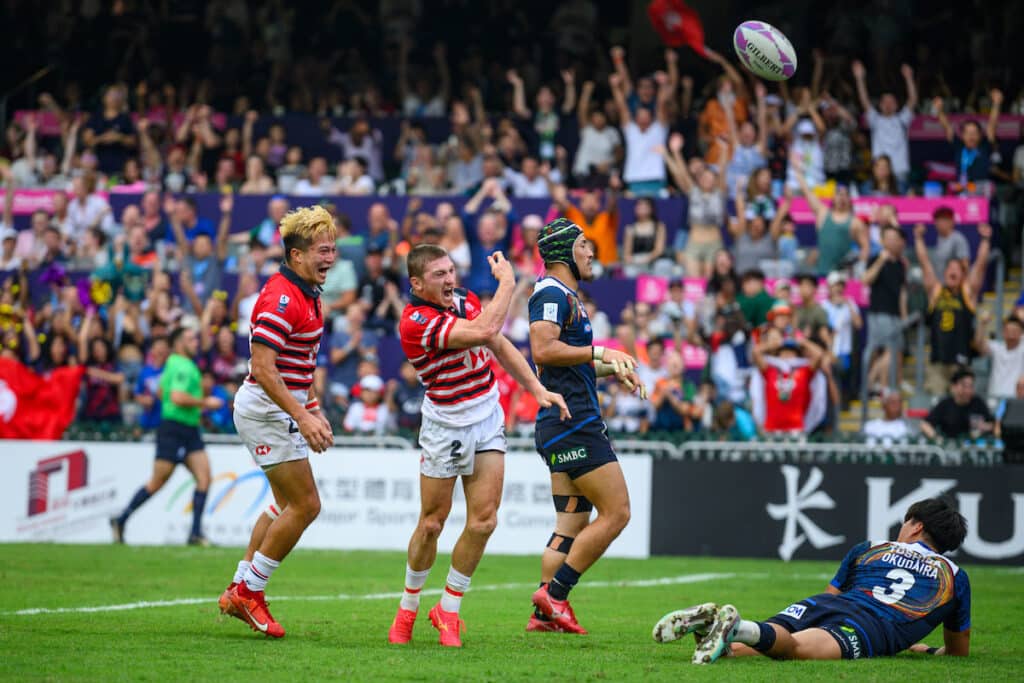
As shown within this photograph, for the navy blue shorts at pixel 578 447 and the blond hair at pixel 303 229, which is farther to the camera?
the navy blue shorts at pixel 578 447

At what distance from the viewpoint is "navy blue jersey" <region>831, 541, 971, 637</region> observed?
7746mm

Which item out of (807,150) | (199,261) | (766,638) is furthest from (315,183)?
(766,638)

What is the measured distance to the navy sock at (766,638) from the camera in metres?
7.30

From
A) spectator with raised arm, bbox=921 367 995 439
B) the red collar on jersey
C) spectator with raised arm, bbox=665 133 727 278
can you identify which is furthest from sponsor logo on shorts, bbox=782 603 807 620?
spectator with raised arm, bbox=665 133 727 278

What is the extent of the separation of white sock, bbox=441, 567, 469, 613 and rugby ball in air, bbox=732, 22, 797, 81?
18.8 ft

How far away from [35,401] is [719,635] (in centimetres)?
1368

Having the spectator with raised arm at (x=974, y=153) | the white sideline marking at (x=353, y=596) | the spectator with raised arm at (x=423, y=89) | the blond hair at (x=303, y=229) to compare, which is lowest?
the white sideline marking at (x=353, y=596)

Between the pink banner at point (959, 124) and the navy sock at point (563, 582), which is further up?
the pink banner at point (959, 124)

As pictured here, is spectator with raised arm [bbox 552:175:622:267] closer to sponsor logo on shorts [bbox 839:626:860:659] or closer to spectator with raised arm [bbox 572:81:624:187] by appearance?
spectator with raised arm [bbox 572:81:624:187]

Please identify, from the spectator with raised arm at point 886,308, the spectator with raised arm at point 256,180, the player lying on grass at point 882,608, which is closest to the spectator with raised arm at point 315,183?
the spectator with raised arm at point 256,180

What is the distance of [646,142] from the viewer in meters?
22.2

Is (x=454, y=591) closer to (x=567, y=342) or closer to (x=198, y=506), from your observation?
(x=567, y=342)

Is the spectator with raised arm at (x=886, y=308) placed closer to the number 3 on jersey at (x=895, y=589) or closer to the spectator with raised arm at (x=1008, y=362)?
the spectator with raised arm at (x=1008, y=362)

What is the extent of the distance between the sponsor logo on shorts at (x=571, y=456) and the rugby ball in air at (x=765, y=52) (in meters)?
4.45
